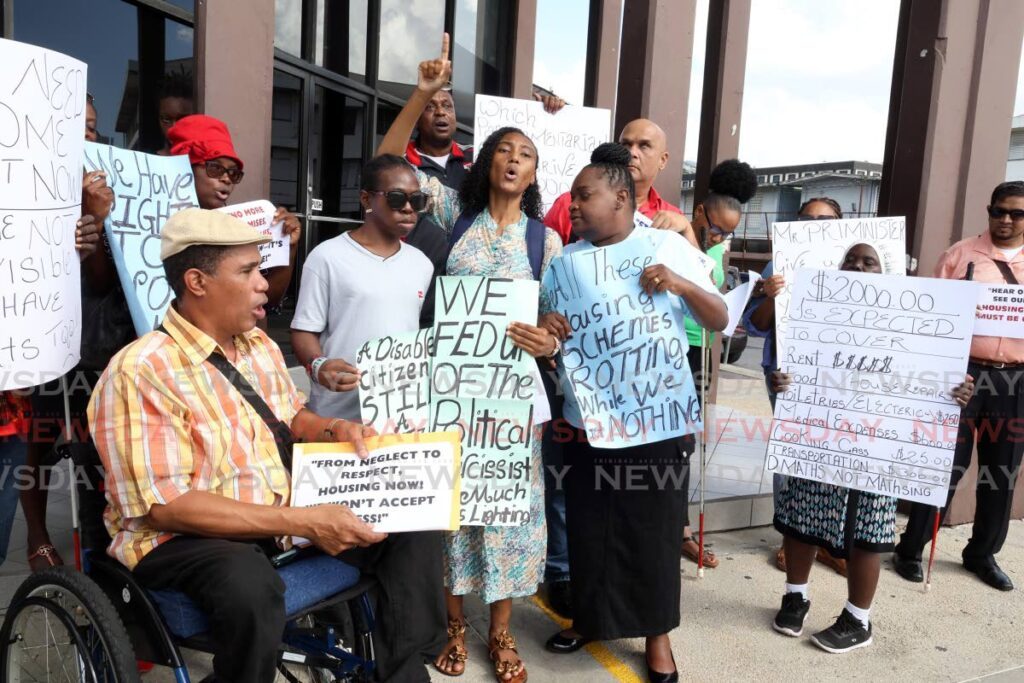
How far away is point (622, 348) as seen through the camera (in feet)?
8.81

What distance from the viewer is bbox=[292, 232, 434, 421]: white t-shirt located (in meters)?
2.65

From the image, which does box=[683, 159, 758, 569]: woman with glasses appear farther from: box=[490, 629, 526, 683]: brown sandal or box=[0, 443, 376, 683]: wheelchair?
box=[0, 443, 376, 683]: wheelchair

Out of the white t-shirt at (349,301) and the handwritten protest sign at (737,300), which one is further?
the handwritten protest sign at (737,300)

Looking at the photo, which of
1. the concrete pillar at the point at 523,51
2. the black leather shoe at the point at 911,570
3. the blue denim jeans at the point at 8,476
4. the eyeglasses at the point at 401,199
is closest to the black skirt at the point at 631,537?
the eyeglasses at the point at 401,199

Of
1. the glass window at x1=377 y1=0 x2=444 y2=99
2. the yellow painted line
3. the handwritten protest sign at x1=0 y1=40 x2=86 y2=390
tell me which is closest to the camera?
the handwritten protest sign at x1=0 y1=40 x2=86 y2=390

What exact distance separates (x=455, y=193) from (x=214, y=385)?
1430 mm

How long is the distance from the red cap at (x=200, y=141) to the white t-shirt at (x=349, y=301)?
0.56 meters

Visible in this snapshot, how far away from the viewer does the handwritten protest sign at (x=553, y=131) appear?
13.2 feet

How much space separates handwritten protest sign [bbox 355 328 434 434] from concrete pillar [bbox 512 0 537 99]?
6.44 meters

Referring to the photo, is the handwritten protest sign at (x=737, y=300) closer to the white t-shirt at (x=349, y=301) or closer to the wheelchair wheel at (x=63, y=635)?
the white t-shirt at (x=349, y=301)

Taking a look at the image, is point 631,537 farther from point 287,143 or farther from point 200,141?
point 287,143

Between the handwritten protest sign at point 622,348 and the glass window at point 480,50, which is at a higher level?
the glass window at point 480,50

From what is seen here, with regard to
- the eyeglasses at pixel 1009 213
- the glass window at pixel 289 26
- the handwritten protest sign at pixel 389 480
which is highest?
the glass window at pixel 289 26

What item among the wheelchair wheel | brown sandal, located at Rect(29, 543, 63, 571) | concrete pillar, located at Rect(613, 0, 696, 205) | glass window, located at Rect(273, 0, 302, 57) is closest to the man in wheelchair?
the wheelchair wheel
